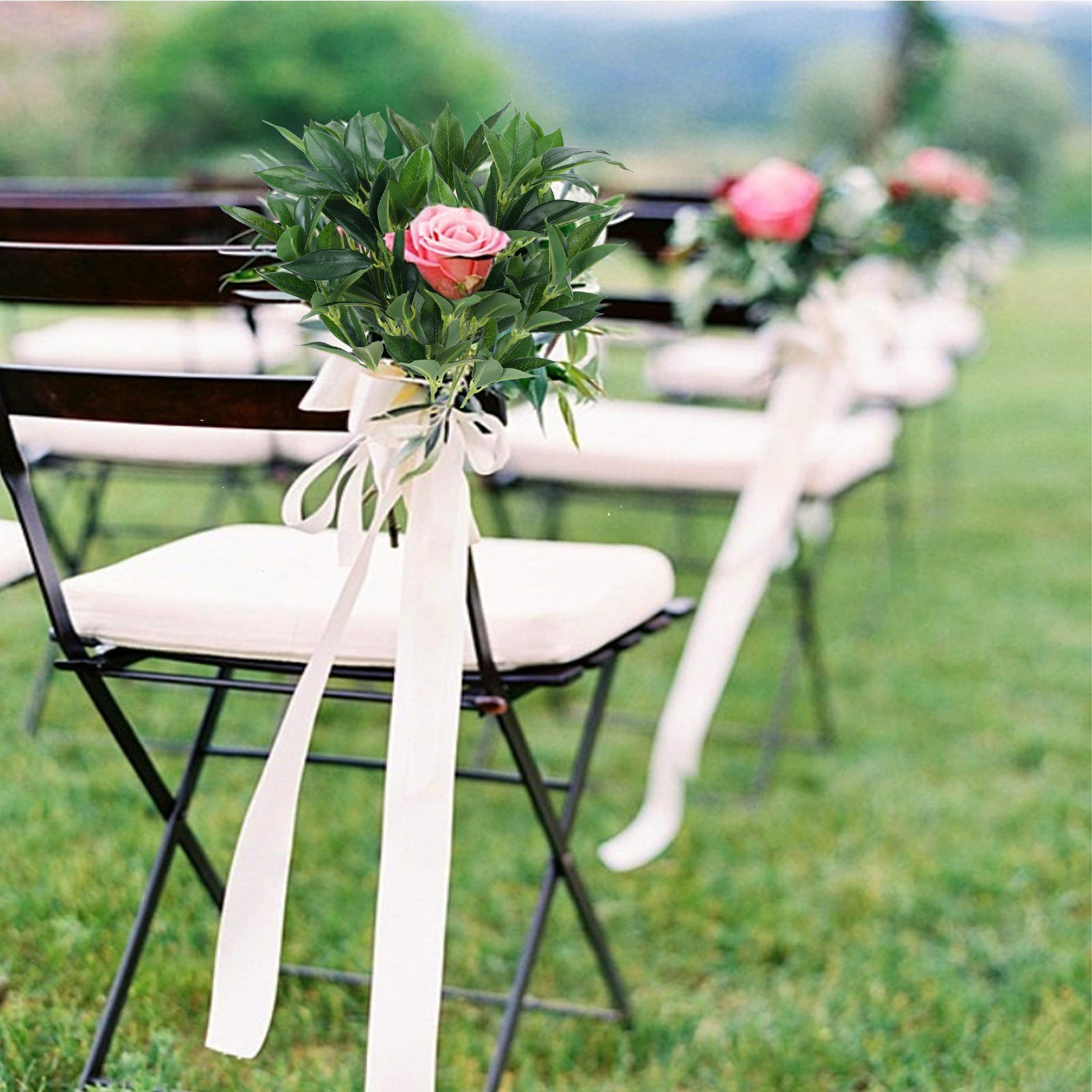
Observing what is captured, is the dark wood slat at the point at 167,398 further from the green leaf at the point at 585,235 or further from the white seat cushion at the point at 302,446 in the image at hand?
the white seat cushion at the point at 302,446

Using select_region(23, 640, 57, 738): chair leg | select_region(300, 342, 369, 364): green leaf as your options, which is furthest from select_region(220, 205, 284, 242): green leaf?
select_region(23, 640, 57, 738): chair leg

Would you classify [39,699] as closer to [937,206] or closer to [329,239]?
[329,239]

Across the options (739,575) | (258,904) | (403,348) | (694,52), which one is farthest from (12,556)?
(694,52)

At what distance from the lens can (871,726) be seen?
354 centimetres

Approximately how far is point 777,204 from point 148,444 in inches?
47.1

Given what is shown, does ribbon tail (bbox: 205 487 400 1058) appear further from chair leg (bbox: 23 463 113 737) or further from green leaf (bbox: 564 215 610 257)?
chair leg (bbox: 23 463 113 737)

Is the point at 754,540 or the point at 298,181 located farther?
the point at 754,540

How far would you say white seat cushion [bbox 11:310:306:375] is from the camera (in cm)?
357

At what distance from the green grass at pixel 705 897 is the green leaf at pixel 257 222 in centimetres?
87

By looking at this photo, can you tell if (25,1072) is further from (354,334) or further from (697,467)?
(697,467)

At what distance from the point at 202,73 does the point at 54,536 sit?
674 inches

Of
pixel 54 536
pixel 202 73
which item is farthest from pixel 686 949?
pixel 202 73

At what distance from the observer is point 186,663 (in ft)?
6.06

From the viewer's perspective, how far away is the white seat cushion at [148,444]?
9.48 feet
